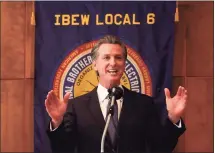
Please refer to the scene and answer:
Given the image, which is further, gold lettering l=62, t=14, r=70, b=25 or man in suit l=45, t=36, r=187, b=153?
gold lettering l=62, t=14, r=70, b=25

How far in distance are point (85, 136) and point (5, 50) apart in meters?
1.02

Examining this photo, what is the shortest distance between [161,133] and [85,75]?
28.9 inches

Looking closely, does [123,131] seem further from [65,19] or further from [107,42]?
[65,19]

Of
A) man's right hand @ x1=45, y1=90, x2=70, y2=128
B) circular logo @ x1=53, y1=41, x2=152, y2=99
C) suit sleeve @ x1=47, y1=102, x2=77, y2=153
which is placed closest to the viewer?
man's right hand @ x1=45, y1=90, x2=70, y2=128

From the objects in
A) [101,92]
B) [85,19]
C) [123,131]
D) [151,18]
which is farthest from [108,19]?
[123,131]

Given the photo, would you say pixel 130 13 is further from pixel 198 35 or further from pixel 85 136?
pixel 85 136

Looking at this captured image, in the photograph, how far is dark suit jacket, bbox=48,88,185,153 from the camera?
231cm

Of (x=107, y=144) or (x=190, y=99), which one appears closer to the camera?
(x=107, y=144)

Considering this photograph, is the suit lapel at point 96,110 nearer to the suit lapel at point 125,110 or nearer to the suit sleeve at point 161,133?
the suit lapel at point 125,110

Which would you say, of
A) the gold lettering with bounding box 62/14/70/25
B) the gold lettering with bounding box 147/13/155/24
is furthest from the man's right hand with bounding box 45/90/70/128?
the gold lettering with bounding box 147/13/155/24

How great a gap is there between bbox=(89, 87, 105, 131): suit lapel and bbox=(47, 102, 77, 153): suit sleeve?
0.44ft

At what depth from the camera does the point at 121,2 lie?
107 inches

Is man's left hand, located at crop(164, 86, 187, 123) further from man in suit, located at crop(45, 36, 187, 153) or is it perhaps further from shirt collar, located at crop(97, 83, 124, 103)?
shirt collar, located at crop(97, 83, 124, 103)

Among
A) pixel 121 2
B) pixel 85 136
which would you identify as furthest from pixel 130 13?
pixel 85 136
